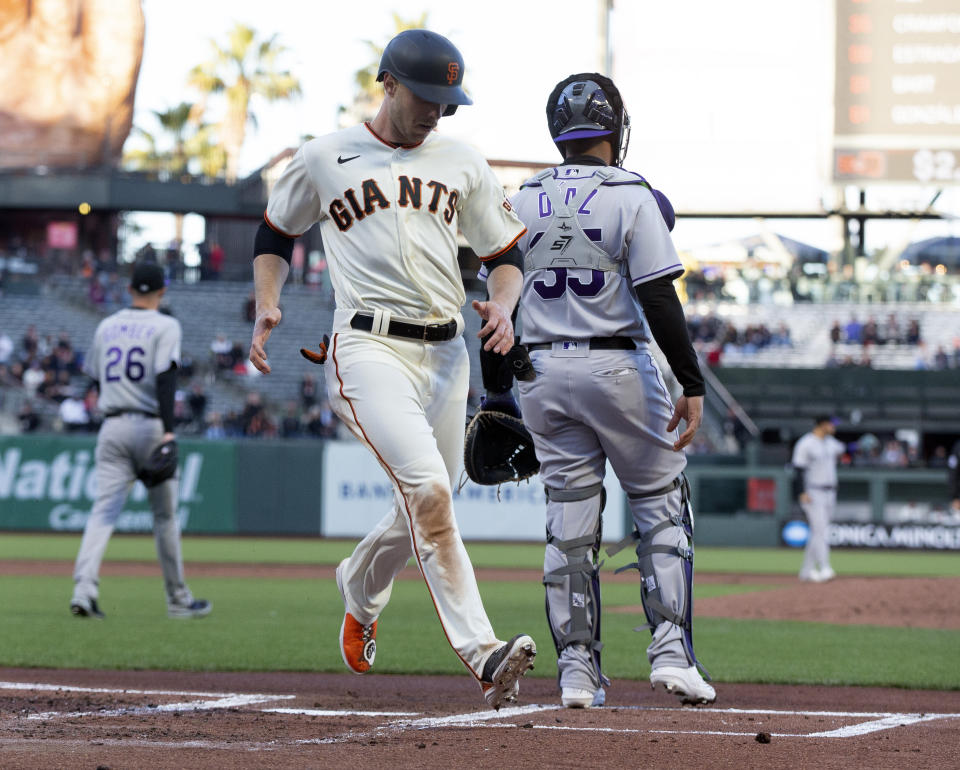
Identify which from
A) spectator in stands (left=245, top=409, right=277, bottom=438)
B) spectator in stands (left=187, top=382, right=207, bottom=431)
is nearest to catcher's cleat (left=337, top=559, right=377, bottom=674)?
spectator in stands (left=245, top=409, right=277, bottom=438)

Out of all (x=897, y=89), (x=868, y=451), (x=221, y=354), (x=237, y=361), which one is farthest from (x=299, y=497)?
(x=897, y=89)

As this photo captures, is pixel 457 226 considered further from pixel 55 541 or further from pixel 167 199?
pixel 167 199

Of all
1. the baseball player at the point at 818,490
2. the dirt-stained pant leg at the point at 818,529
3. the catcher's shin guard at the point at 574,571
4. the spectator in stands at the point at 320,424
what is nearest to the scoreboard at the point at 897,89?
the spectator in stands at the point at 320,424

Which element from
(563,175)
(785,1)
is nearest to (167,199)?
(785,1)

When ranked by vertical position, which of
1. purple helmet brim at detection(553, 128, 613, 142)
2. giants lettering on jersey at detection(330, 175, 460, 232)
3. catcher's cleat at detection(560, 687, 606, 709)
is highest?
purple helmet brim at detection(553, 128, 613, 142)

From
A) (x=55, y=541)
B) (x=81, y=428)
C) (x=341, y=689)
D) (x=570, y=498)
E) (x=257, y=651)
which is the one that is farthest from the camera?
(x=81, y=428)

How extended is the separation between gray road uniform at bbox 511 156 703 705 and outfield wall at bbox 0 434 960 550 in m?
16.7

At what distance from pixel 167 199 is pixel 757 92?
57.0 ft

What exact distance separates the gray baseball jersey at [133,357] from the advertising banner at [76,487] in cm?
1344

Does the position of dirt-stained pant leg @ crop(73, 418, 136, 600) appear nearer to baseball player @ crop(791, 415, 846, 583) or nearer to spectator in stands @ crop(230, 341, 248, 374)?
baseball player @ crop(791, 415, 846, 583)

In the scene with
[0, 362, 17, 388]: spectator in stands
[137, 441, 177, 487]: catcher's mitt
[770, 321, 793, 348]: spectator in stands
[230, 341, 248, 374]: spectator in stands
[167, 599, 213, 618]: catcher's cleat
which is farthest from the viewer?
[770, 321, 793, 348]: spectator in stands

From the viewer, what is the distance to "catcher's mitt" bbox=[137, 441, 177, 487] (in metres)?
9.58

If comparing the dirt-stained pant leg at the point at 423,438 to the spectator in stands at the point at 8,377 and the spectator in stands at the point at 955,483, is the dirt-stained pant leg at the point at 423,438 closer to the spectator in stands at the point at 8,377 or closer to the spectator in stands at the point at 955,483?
the spectator in stands at the point at 955,483

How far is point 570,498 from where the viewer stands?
226 inches
